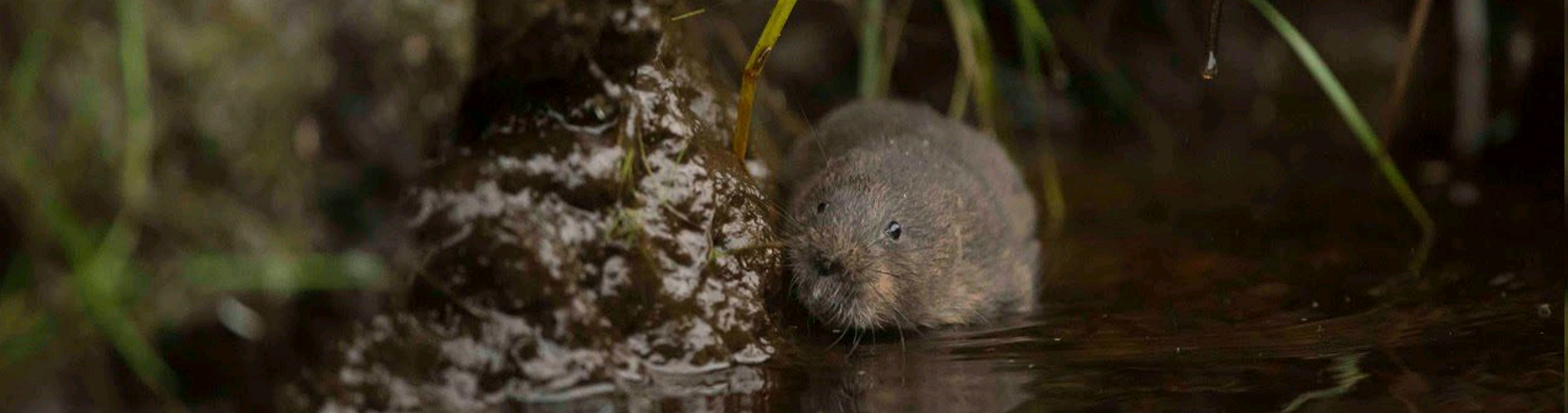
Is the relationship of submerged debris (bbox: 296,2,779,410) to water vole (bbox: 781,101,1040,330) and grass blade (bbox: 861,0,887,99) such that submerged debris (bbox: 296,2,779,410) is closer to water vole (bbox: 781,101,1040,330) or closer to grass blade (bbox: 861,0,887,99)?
water vole (bbox: 781,101,1040,330)

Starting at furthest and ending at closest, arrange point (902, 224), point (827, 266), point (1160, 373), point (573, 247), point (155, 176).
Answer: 1. point (155, 176)
2. point (902, 224)
3. point (827, 266)
4. point (573, 247)
5. point (1160, 373)

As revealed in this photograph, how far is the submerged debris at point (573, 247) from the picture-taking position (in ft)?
10.3

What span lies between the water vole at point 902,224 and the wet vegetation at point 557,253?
2.9 inches

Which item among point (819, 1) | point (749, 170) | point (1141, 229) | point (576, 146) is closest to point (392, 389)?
point (576, 146)

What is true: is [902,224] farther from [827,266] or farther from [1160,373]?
[1160,373]

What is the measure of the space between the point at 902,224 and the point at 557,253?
81 centimetres

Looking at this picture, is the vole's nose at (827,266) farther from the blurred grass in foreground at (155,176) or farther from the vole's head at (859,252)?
the blurred grass in foreground at (155,176)

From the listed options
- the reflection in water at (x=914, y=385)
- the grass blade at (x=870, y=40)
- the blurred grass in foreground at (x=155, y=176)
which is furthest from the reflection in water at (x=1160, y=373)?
the grass blade at (x=870, y=40)

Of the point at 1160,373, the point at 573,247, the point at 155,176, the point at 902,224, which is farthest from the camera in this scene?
the point at 155,176

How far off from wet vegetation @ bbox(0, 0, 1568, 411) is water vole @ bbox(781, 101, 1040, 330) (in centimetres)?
7

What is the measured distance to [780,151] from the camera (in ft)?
17.2

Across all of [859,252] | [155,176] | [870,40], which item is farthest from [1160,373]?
[155,176]

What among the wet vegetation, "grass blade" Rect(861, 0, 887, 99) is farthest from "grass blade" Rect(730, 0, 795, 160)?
"grass blade" Rect(861, 0, 887, 99)

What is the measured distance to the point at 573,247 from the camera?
10.7 feet
